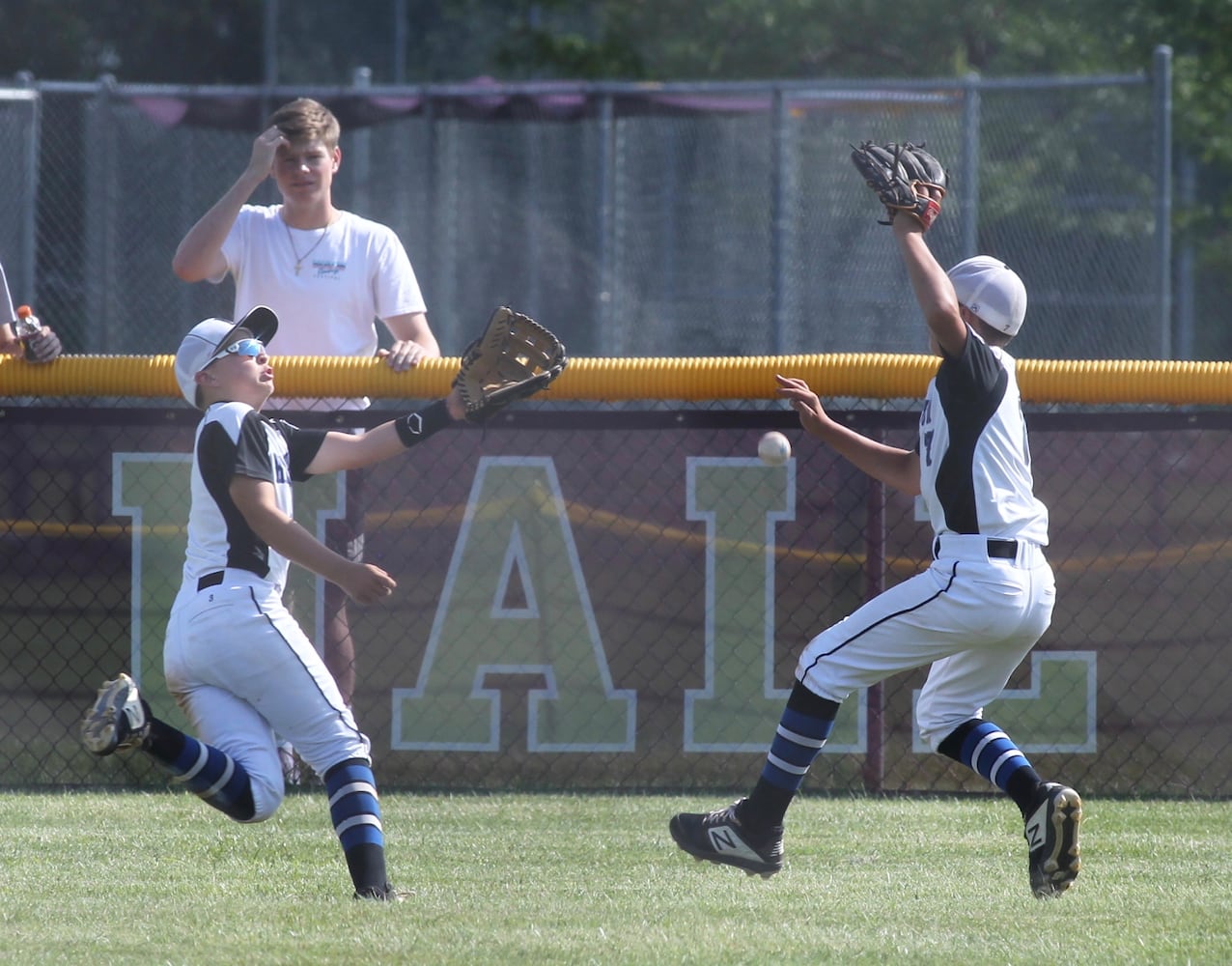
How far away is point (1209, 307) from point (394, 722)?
39.9 feet

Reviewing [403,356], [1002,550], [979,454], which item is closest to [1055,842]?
[1002,550]

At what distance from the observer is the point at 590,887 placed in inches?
179

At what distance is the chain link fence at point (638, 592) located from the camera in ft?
19.4

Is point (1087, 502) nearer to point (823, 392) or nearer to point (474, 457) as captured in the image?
point (823, 392)

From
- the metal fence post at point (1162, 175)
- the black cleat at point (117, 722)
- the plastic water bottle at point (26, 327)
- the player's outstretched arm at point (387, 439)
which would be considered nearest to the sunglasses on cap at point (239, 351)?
the player's outstretched arm at point (387, 439)

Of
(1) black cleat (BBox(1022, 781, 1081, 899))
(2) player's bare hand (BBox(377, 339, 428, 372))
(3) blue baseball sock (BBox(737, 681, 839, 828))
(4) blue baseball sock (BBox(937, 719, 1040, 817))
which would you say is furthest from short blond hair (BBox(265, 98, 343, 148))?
(1) black cleat (BBox(1022, 781, 1081, 899))

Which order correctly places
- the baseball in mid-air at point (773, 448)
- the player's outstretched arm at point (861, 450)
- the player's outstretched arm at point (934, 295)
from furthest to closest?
the baseball in mid-air at point (773, 448) < the player's outstretched arm at point (861, 450) < the player's outstretched arm at point (934, 295)

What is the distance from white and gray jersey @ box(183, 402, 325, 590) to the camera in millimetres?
4352

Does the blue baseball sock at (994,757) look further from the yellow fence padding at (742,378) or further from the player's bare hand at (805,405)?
the yellow fence padding at (742,378)

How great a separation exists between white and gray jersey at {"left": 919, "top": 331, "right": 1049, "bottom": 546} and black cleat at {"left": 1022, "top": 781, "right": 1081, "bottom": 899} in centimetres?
68

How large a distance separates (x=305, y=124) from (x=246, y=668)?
2.21 meters

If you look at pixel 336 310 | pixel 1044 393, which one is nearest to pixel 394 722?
pixel 336 310

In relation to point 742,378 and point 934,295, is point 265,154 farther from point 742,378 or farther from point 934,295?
point 934,295

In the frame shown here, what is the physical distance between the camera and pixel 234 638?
14.0 feet
